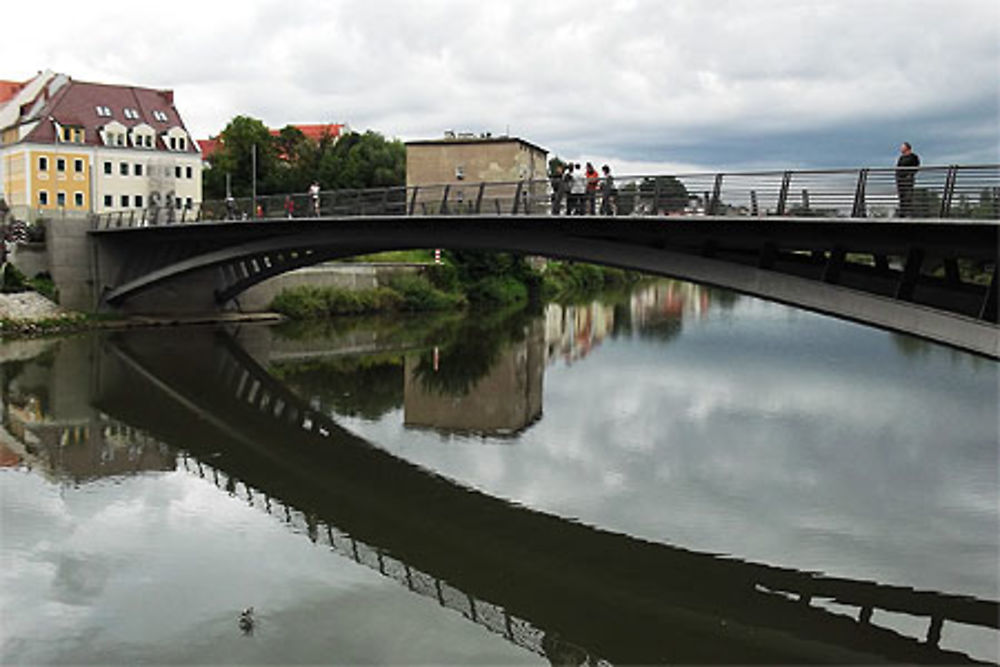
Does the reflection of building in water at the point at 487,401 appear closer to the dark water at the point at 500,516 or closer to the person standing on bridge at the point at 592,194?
the dark water at the point at 500,516

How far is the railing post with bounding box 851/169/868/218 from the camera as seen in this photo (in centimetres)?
1270

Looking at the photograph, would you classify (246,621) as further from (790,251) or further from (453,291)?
(453,291)

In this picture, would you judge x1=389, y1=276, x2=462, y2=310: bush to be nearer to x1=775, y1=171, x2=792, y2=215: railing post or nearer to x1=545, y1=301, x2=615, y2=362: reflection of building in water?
x1=545, y1=301, x2=615, y2=362: reflection of building in water

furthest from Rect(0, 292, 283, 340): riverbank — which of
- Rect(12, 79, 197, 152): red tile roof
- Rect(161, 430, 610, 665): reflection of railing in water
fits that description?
Rect(161, 430, 610, 665): reflection of railing in water

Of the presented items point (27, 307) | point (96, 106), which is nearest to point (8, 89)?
point (96, 106)

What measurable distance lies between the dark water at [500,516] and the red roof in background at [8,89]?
39.3m

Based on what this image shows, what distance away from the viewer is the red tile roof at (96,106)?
50906 mm

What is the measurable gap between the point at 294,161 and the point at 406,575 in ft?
216

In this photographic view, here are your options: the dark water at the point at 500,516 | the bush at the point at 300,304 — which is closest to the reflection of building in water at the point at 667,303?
the bush at the point at 300,304

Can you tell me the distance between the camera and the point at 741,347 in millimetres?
32781

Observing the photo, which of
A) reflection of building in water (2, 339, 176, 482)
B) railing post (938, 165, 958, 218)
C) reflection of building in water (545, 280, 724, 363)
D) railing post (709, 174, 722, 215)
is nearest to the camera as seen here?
railing post (938, 165, 958, 218)

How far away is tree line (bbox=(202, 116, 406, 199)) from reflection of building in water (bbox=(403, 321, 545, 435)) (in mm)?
40255

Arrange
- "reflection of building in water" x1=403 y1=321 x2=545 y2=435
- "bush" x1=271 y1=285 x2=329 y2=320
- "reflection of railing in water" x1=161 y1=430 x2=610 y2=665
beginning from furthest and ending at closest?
"bush" x1=271 y1=285 x2=329 y2=320 → "reflection of building in water" x1=403 y1=321 x2=545 y2=435 → "reflection of railing in water" x1=161 y1=430 x2=610 y2=665

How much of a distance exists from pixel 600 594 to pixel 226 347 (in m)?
24.1
